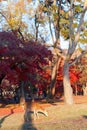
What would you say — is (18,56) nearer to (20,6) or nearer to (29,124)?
(20,6)

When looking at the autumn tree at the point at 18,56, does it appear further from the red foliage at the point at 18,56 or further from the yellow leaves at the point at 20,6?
the yellow leaves at the point at 20,6

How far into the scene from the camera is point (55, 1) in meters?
36.7

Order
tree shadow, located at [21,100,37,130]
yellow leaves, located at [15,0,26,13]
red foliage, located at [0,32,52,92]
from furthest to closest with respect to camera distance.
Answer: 1. yellow leaves, located at [15,0,26,13]
2. red foliage, located at [0,32,52,92]
3. tree shadow, located at [21,100,37,130]

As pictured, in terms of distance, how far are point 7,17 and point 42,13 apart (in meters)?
3.89

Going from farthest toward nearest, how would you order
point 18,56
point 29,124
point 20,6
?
point 20,6, point 18,56, point 29,124

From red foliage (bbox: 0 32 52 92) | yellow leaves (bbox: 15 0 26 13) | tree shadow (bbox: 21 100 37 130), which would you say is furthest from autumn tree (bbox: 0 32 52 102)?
tree shadow (bbox: 21 100 37 130)

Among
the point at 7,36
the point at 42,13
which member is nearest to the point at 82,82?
the point at 42,13

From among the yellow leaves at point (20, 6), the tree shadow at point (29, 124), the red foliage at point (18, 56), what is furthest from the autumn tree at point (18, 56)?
the tree shadow at point (29, 124)

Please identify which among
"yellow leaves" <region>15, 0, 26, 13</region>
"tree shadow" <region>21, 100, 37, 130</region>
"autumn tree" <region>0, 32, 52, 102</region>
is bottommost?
"tree shadow" <region>21, 100, 37, 130</region>

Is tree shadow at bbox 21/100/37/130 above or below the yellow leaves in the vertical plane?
below

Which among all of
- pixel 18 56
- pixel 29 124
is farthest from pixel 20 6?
pixel 29 124

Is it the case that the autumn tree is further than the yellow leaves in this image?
No

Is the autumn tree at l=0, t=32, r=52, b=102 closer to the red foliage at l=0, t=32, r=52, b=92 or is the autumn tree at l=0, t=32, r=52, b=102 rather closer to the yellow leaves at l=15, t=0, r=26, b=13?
the red foliage at l=0, t=32, r=52, b=92

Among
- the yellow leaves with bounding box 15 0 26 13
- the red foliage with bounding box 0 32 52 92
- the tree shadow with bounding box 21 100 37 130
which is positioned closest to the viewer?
the tree shadow with bounding box 21 100 37 130
